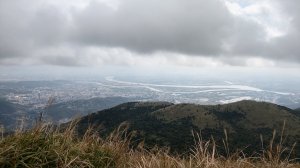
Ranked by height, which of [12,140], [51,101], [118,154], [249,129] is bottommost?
[249,129]

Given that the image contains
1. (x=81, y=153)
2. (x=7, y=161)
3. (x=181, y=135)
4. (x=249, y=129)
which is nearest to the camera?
(x=7, y=161)

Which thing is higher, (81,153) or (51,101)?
(51,101)

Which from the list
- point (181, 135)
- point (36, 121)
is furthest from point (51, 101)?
point (181, 135)

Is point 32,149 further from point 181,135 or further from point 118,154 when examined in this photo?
point 181,135

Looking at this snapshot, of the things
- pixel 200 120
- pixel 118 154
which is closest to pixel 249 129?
pixel 200 120

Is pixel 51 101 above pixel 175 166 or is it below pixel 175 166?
above

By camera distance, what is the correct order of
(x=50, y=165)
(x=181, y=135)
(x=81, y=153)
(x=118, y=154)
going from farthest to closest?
(x=181, y=135), (x=118, y=154), (x=81, y=153), (x=50, y=165)

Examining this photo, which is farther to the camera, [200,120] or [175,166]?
[200,120]

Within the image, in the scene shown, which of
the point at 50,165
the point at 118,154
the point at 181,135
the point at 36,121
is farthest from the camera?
the point at 181,135

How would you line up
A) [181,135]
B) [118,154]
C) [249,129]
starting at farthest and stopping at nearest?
1. [249,129]
2. [181,135]
3. [118,154]

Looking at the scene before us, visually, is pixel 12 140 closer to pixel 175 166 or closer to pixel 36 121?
pixel 36 121
